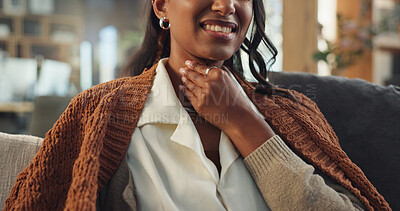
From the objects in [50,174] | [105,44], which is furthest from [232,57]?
[105,44]

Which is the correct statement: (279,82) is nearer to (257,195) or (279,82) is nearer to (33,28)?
(257,195)

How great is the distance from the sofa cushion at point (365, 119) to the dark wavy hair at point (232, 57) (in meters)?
0.23

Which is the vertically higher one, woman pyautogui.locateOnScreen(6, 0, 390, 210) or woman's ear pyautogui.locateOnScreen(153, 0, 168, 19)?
woman's ear pyautogui.locateOnScreen(153, 0, 168, 19)

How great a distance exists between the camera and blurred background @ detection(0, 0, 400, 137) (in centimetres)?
202

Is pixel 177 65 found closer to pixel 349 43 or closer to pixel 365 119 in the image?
pixel 365 119

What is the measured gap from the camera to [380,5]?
118 inches

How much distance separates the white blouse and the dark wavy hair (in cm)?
27

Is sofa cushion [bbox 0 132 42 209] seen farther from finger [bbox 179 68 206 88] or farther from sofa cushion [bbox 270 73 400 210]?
sofa cushion [bbox 270 73 400 210]

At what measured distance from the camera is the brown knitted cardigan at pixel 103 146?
817 millimetres

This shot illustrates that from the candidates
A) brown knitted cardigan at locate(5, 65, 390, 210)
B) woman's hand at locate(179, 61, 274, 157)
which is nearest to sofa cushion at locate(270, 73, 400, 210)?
brown knitted cardigan at locate(5, 65, 390, 210)

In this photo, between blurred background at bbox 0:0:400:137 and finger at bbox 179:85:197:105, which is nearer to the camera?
finger at bbox 179:85:197:105

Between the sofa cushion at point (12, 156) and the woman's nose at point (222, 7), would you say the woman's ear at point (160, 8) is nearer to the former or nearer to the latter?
the woman's nose at point (222, 7)

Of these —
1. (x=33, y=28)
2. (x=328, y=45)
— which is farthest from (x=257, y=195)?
(x=33, y=28)

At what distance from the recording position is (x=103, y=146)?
2.89 feet
